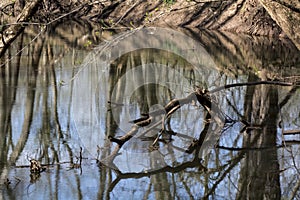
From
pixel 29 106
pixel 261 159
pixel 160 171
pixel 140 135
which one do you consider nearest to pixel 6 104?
pixel 29 106

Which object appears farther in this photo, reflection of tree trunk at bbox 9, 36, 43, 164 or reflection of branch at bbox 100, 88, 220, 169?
reflection of tree trunk at bbox 9, 36, 43, 164

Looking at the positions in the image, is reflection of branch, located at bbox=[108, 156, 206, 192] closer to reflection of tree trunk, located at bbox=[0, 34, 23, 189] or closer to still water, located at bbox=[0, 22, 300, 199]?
still water, located at bbox=[0, 22, 300, 199]

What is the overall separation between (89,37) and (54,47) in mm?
4581

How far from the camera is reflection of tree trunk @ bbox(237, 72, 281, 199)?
739cm

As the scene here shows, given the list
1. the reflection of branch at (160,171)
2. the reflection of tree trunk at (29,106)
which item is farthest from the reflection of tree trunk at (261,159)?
the reflection of tree trunk at (29,106)

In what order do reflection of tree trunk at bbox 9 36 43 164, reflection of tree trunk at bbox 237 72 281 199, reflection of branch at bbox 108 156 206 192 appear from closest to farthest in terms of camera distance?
reflection of tree trunk at bbox 237 72 281 199
reflection of branch at bbox 108 156 206 192
reflection of tree trunk at bbox 9 36 43 164

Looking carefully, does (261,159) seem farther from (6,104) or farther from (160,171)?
(6,104)

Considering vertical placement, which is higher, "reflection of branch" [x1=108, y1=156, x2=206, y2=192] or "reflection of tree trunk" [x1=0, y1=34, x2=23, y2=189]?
"reflection of tree trunk" [x1=0, y1=34, x2=23, y2=189]

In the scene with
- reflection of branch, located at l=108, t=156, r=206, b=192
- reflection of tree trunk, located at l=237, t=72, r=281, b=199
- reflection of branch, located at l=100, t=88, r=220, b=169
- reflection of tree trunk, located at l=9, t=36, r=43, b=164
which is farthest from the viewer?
reflection of tree trunk, located at l=9, t=36, r=43, b=164

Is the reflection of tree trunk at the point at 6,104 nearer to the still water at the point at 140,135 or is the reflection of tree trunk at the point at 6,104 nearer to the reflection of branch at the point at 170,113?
the still water at the point at 140,135

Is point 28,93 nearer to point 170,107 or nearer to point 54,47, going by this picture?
point 170,107

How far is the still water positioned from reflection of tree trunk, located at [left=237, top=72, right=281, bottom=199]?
15 millimetres

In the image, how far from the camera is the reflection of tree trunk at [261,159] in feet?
24.3

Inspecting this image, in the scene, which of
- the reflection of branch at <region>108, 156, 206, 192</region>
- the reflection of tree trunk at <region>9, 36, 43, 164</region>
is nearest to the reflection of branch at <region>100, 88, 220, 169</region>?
the reflection of branch at <region>108, 156, 206, 192</region>
